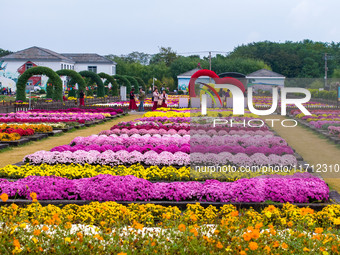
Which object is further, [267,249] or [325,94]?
[325,94]

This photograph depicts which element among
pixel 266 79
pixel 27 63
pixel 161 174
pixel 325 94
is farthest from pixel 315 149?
pixel 27 63

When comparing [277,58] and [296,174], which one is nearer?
[296,174]

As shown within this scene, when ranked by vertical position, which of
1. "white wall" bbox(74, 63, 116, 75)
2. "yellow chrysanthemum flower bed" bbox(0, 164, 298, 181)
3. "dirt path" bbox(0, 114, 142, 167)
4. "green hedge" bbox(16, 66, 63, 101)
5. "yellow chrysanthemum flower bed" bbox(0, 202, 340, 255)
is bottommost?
"dirt path" bbox(0, 114, 142, 167)

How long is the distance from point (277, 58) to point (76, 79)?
148 ft

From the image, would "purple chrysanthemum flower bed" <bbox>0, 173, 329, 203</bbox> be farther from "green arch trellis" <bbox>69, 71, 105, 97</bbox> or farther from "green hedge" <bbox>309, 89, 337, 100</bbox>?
"green arch trellis" <bbox>69, 71, 105, 97</bbox>

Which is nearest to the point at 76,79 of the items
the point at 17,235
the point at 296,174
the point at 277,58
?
the point at 296,174

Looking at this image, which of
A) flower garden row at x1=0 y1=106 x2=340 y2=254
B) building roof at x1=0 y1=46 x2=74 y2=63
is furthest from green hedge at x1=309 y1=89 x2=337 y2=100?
building roof at x1=0 y1=46 x2=74 y2=63

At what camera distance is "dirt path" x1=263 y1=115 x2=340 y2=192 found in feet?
33.7

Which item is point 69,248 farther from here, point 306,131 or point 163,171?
point 306,131

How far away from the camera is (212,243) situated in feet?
14.5

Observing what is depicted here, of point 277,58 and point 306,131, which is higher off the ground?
point 277,58

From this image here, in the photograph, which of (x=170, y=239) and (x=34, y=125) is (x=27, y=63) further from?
(x=170, y=239)

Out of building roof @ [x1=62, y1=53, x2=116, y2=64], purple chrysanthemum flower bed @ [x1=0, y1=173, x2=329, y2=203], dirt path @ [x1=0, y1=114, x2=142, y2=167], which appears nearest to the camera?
purple chrysanthemum flower bed @ [x1=0, y1=173, x2=329, y2=203]

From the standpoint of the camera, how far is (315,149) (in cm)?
1407
